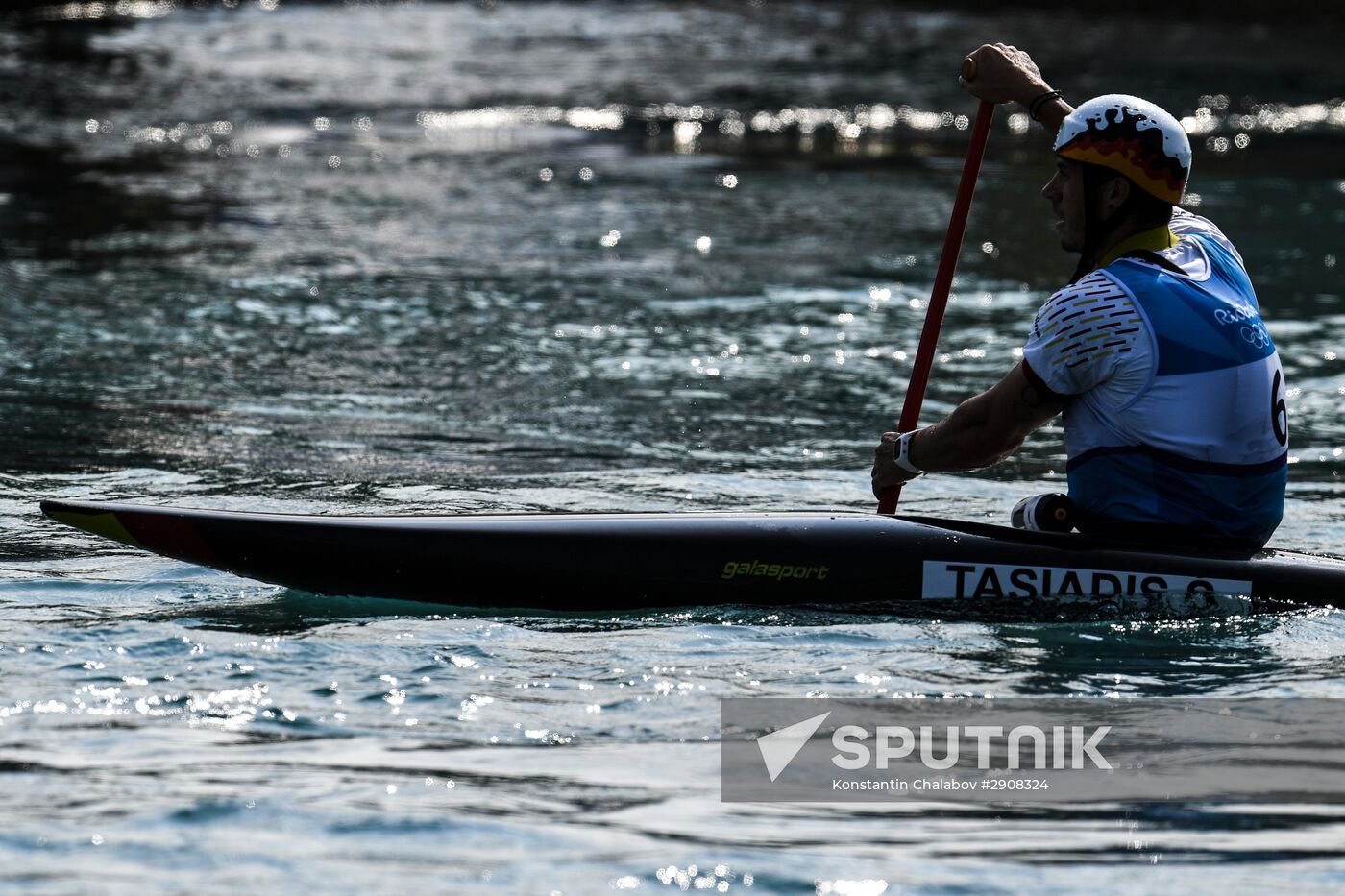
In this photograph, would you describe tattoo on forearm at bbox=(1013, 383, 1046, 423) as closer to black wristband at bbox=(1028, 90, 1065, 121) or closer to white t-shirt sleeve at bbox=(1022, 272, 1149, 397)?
white t-shirt sleeve at bbox=(1022, 272, 1149, 397)

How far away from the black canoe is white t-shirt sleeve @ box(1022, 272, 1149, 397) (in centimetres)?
50

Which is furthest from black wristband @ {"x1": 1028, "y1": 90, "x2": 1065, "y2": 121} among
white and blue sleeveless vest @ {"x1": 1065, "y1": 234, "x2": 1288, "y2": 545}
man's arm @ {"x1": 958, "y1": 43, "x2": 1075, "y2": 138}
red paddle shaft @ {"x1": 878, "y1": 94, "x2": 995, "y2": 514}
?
white and blue sleeveless vest @ {"x1": 1065, "y1": 234, "x2": 1288, "y2": 545}

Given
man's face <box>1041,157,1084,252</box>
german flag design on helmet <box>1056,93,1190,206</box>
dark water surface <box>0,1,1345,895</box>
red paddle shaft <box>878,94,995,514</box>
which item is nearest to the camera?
dark water surface <box>0,1,1345,895</box>

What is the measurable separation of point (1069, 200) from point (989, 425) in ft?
2.19

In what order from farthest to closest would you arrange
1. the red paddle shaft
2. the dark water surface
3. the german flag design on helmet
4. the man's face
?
the red paddle shaft, the man's face, the german flag design on helmet, the dark water surface

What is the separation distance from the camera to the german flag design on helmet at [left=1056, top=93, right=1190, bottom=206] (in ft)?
15.5

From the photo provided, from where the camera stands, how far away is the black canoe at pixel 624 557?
16.2 ft

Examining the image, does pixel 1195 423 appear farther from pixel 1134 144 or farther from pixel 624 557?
pixel 624 557

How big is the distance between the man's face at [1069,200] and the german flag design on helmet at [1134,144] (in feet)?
0.21

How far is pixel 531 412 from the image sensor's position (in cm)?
817

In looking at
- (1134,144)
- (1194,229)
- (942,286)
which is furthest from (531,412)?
(1134,144)

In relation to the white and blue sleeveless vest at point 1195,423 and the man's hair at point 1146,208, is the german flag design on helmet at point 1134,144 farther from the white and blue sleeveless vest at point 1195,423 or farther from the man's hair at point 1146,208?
the white and blue sleeveless vest at point 1195,423

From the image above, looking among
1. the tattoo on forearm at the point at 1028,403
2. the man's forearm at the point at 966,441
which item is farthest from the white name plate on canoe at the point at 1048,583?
the tattoo on forearm at the point at 1028,403

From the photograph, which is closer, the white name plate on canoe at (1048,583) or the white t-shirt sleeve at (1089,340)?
the white t-shirt sleeve at (1089,340)
